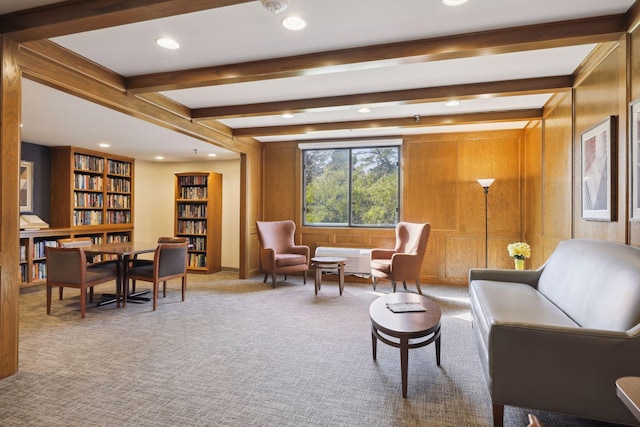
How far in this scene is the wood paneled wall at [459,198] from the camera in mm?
5410

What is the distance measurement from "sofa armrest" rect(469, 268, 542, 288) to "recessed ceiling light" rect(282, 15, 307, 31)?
285cm

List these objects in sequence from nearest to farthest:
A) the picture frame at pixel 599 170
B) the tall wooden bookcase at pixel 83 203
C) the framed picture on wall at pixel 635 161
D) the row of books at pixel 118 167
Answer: the framed picture on wall at pixel 635 161
the picture frame at pixel 599 170
the tall wooden bookcase at pixel 83 203
the row of books at pixel 118 167

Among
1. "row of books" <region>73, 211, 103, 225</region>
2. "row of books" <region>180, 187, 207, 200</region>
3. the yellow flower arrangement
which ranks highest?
"row of books" <region>180, 187, 207, 200</region>

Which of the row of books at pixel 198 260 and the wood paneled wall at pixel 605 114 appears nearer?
the wood paneled wall at pixel 605 114

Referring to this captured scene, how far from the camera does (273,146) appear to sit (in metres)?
6.54

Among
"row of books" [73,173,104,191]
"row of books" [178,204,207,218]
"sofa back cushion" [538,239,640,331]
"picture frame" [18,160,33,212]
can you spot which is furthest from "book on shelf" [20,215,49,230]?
"sofa back cushion" [538,239,640,331]

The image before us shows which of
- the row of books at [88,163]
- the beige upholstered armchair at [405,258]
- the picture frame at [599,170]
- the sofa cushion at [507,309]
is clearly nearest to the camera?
the sofa cushion at [507,309]

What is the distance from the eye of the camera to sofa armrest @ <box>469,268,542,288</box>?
11.0 ft

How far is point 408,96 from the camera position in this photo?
12.4 ft

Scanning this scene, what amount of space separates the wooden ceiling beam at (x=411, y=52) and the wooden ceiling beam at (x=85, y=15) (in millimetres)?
1011

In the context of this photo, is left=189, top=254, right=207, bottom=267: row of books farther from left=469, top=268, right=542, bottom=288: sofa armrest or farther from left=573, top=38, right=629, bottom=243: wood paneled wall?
left=573, top=38, right=629, bottom=243: wood paneled wall

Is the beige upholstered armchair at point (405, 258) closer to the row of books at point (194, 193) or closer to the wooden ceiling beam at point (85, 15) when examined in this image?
the row of books at point (194, 193)

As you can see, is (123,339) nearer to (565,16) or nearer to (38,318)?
(38,318)

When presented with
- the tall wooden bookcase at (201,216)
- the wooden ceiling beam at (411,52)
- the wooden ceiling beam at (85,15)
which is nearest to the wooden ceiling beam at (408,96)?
the wooden ceiling beam at (411,52)
